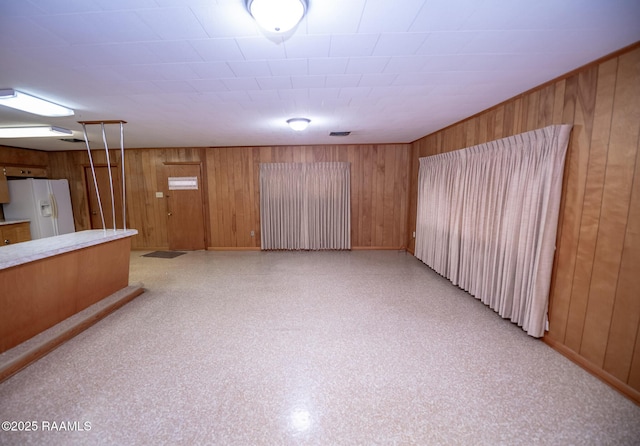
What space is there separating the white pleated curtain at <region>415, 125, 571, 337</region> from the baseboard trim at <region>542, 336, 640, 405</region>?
0.46ft

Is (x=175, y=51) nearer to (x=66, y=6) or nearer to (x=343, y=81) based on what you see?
(x=66, y=6)

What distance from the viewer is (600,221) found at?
1916 millimetres

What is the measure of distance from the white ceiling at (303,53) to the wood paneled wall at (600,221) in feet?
0.80

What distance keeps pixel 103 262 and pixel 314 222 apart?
3.71 metres

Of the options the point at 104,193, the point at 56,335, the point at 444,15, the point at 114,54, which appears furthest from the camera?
the point at 104,193

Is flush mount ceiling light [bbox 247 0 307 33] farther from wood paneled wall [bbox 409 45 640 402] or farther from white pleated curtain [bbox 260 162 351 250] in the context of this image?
white pleated curtain [bbox 260 162 351 250]

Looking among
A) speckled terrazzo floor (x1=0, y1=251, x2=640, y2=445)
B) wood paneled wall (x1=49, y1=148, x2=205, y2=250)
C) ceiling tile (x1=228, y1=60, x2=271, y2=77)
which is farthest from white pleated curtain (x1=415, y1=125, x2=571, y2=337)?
wood paneled wall (x1=49, y1=148, x2=205, y2=250)

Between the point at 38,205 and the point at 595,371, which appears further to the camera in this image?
the point at 38,205

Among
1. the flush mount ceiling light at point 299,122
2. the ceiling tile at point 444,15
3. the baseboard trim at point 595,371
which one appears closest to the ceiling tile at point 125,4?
the ceiling tile at point 444,15

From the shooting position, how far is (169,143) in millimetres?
5301

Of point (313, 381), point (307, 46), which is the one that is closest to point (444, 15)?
point (307, 46)

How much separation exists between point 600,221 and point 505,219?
0.84 metres

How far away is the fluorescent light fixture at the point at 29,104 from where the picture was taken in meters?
2.31

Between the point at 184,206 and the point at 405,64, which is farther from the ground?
the point at 405,64
